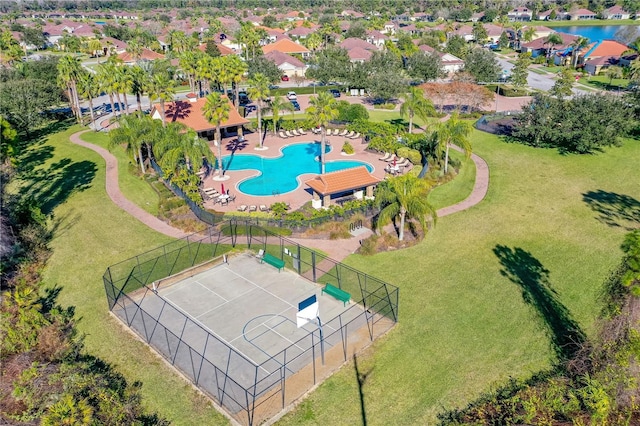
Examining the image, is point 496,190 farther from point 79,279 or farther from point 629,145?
point 79,279

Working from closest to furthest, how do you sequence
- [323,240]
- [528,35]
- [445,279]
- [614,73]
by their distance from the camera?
[445,279], [323,240], [614,73], [528,35]

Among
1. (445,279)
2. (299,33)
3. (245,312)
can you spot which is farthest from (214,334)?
(299,33)

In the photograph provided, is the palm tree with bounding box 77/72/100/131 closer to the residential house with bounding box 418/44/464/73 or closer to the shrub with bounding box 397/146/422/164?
the shrub with bounding box 397/146/422/164

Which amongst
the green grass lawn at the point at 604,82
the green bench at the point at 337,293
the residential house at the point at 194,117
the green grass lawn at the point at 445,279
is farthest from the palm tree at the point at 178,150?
the green grass lawn at the point at 604,82

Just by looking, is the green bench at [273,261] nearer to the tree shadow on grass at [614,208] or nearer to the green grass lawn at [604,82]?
the tree shadow on grass at [614,208]

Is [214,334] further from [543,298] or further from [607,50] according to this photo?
[607,50]
